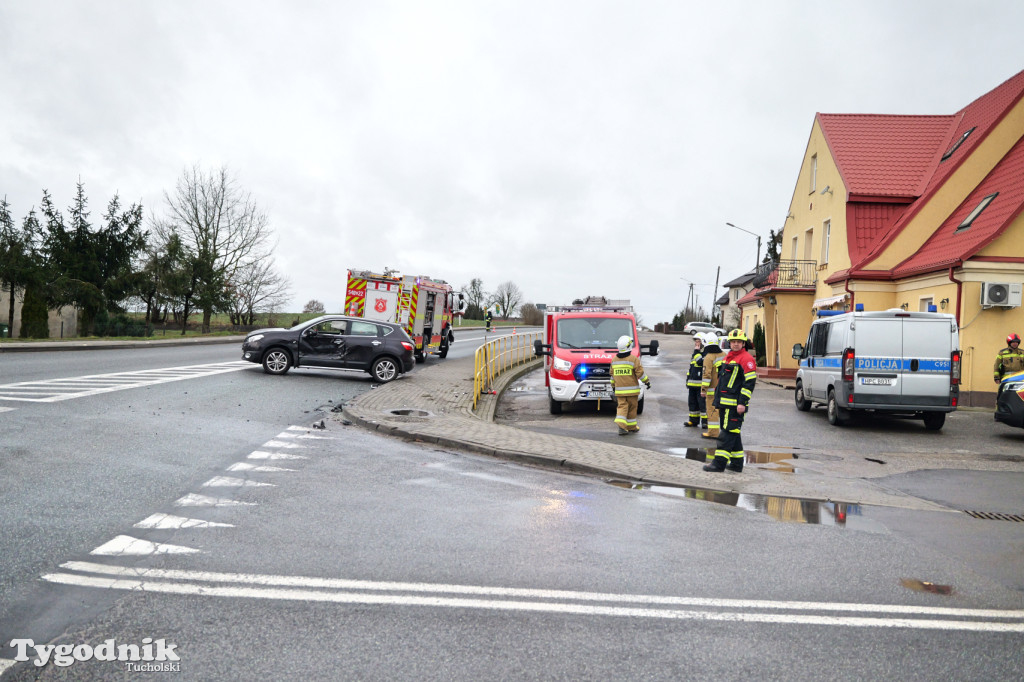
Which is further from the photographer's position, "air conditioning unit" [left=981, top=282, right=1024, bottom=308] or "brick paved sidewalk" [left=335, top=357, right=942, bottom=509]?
"air conditioning unit" [left=981, top=282, right=1024, bottom=308]

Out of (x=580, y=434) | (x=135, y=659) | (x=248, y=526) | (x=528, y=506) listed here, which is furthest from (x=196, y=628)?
(x=580, y=434)

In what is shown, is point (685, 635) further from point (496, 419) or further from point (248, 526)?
point (496, 419)

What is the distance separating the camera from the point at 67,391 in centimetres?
1334

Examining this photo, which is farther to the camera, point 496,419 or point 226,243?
point 226,243

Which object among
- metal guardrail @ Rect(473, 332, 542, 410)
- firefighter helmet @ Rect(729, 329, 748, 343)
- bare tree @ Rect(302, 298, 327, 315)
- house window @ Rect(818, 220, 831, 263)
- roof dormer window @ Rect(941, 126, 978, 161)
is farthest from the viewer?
bare tree @ Rect(302, 298, 327, 315)

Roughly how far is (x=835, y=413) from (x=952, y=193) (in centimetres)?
1247

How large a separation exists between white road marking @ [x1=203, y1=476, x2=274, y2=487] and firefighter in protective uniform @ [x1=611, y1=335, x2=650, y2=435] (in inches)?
259

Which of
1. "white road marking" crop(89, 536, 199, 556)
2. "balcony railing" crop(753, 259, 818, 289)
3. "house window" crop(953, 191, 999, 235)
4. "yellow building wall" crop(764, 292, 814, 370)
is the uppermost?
"house window" crop(953, 191, 999, 235)

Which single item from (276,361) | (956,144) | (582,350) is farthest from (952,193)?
(276,361)

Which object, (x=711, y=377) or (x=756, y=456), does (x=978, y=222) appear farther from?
(x=756, y=456)

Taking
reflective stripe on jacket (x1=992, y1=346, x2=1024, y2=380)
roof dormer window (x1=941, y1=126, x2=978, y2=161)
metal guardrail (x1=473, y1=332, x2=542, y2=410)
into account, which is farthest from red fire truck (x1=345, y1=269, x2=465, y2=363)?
roof dormer window (x1=941, y1=126, x2=978, y2=161)

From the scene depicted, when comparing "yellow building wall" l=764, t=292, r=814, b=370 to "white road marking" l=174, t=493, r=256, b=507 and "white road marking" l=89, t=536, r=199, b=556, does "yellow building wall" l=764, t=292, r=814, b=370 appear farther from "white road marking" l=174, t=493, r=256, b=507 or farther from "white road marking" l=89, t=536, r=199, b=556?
"white road marking" l=89, t=536, r=199, b=556

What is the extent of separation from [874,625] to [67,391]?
44.3 ft

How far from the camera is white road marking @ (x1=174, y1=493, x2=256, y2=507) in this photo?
6.43 m
